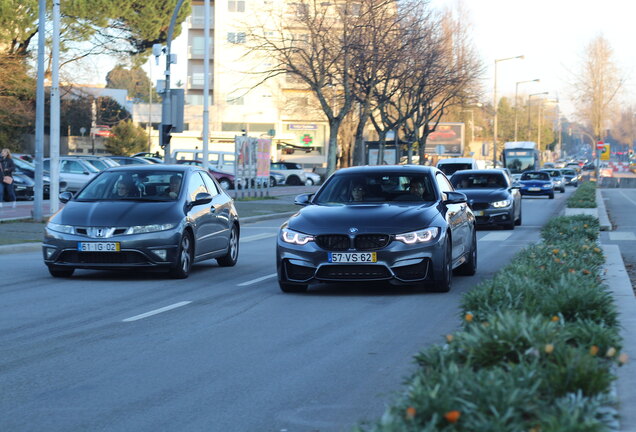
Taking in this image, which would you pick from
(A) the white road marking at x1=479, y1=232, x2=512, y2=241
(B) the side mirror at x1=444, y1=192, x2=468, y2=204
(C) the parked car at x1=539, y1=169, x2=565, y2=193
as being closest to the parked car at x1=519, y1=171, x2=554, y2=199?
(C) the parked car at x1=539, y1=169, x2=565, y2=193

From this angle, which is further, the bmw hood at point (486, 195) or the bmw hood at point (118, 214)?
the bmw hood at point (486, 195)

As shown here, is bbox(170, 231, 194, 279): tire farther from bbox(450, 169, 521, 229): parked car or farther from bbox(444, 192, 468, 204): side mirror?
bbox(450, 169, 521, 229): parked car

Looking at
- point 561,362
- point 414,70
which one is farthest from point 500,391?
point 414,70

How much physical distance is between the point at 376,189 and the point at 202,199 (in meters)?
2.58

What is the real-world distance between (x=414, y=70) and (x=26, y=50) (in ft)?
56.8

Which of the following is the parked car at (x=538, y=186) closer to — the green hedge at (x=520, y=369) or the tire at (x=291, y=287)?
the tire at (x=291, y=287)

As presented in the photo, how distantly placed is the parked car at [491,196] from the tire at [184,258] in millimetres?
13096

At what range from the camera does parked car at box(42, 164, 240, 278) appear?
540 inches

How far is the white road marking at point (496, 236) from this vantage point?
23.0 metres

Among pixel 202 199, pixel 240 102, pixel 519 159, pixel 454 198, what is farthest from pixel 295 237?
pixel 240 102

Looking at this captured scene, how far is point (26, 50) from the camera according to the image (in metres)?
50.0

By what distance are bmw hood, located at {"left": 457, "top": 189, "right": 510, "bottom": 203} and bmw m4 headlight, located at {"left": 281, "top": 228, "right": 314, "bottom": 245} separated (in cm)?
1467

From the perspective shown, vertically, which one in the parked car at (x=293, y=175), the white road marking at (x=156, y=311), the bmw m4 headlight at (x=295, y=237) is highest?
the bmw m4 headlight at (x=295, y=237)

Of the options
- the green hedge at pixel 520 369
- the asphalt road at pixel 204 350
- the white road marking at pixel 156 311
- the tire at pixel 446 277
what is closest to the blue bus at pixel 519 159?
the asphalt road at pixel 204 350
